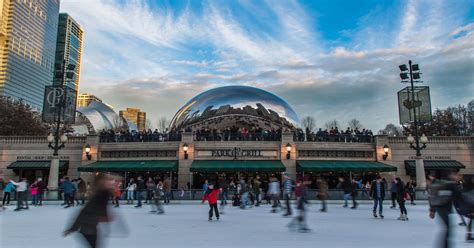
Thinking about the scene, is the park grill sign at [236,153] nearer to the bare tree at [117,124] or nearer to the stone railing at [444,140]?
the stone railing at [444,140]

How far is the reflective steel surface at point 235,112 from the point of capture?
35469mm

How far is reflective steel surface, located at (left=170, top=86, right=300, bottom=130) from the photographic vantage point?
116 ft

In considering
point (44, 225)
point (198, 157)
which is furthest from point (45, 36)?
point (44, 225)

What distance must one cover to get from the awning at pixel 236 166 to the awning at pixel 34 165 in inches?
470

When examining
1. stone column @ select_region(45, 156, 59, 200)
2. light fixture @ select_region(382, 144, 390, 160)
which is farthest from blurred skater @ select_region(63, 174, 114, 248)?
light fixture @ select_region(382, 144, 390, 160)

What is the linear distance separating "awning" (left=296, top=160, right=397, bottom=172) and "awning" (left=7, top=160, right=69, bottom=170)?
806 inches

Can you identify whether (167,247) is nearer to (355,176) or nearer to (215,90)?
(355,176)

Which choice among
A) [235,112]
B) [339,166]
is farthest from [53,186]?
[339,166]

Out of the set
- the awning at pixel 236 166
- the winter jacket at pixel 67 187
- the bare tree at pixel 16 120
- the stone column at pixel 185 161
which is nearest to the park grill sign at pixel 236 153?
the awning at pixel 236 166

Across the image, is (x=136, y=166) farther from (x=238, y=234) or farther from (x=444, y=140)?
(x=444, y=140)

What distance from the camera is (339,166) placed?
89.8 ft

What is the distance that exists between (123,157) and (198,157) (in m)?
6.79

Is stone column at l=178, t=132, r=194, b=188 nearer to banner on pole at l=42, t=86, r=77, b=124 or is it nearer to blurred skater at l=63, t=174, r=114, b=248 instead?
banner on pole at l=42, t=86, r=77, b=124

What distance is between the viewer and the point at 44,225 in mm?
10703
